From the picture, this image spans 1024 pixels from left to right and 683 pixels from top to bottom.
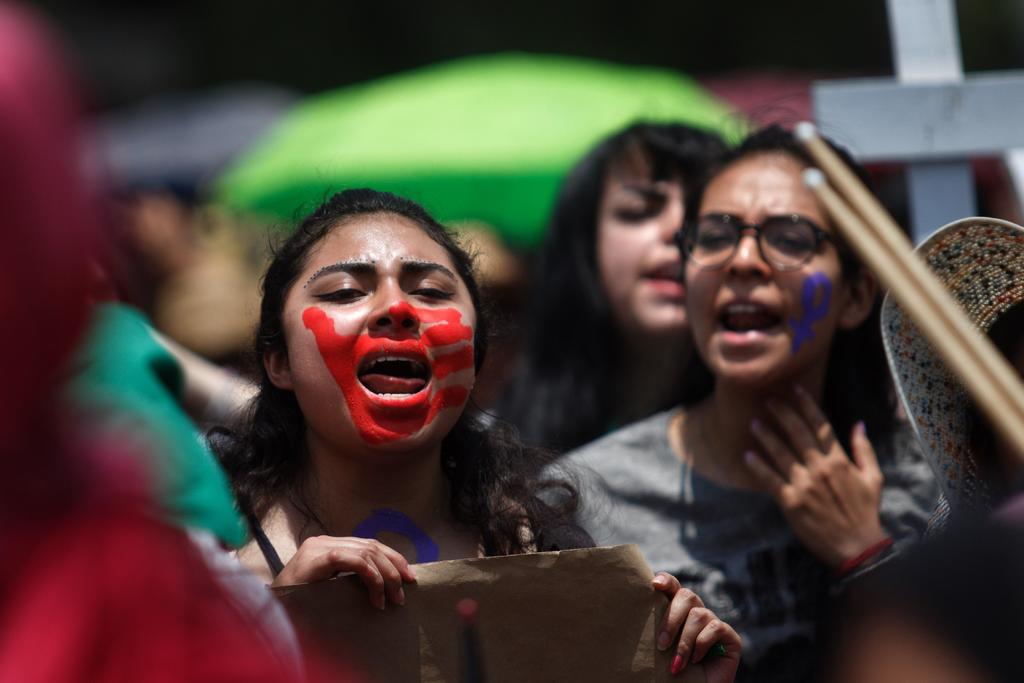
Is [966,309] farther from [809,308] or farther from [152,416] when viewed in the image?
[152,416]

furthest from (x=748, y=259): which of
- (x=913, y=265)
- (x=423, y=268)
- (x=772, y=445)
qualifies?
(x=913, y=265)

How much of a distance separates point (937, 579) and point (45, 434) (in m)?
0.72

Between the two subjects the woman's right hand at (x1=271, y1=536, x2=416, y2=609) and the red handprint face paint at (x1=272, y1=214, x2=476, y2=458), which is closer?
the woman's right hand at (x1=271, y1=536, x2=416, y2=609)

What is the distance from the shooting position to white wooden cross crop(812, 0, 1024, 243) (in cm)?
281

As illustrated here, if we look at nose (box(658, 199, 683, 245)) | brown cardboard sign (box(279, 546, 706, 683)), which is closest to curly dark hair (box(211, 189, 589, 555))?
brown cardboard sign (box(279, 546, 706, 683))

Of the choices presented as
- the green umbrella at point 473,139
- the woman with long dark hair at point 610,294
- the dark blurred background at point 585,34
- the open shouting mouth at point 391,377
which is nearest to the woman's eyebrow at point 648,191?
the woman with long dark hair at point 610,294

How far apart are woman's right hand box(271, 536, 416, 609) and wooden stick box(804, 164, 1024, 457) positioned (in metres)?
0.65

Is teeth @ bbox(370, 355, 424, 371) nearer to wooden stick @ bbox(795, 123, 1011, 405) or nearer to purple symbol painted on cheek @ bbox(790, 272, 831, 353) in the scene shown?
wooden stick @ bbox(795, 123, 1011, 405)

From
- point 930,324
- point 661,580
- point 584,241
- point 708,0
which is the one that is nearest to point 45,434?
point 930,324

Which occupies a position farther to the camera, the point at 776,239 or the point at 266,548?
the point at 776,239

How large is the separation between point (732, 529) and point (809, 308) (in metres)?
0.41

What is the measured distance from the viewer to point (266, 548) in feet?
6.54

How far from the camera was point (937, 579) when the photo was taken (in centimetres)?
122

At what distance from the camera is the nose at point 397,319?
2.02 meters
